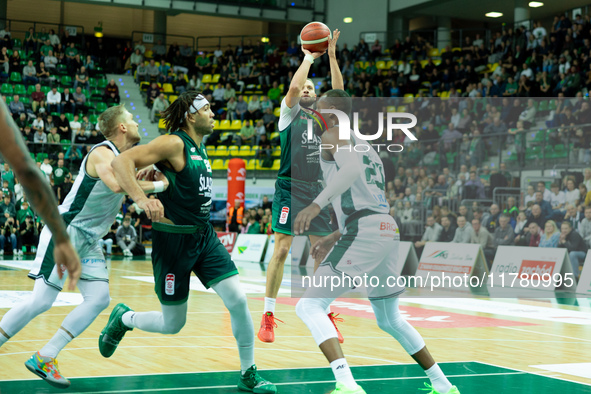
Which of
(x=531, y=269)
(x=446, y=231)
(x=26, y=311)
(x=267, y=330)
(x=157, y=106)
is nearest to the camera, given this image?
(x=26, y=311)

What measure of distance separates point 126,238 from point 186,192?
52.9 feet

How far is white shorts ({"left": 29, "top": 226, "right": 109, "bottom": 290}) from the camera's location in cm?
504

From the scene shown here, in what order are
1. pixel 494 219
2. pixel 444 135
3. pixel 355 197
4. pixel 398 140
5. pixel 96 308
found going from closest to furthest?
1. pixel 355 197
2. pixel 96 308
3. pixel 494 219
4. pixel 444 135
5. pixel 398 140

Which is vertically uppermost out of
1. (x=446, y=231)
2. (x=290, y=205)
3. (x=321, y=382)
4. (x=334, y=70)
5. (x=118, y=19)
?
(x=118, y=19)

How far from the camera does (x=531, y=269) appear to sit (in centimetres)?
1345

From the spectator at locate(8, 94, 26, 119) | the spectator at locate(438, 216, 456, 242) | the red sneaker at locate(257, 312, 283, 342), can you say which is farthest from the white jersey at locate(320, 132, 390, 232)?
the spectator at locate(8, 94, 26, 119)

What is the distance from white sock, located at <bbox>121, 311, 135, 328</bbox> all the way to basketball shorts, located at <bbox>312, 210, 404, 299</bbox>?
1.45 metres

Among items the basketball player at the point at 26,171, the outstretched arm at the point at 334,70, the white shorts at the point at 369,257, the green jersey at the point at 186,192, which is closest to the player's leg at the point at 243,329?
the green jersey at the point at 186,192

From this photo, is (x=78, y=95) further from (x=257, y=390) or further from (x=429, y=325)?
(x=257, y=390)

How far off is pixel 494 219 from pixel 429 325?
6606 millimetres

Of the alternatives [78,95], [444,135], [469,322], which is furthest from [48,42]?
[469,322]

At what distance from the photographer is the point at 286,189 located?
6.70 metres

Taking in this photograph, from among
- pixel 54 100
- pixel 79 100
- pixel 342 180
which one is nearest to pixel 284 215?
pixel 342 180

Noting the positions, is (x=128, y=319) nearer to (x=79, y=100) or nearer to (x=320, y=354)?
(x=320, y=354)
